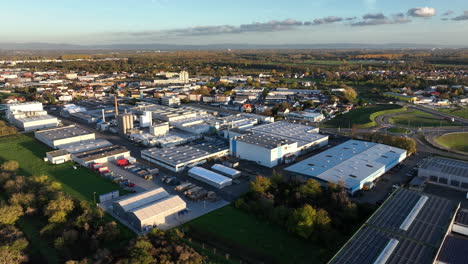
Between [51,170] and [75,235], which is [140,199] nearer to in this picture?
[75,235]

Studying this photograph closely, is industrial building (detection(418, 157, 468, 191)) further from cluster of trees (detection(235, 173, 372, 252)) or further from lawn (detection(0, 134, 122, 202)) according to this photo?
lawn (detection(0, 134, 122, 202))

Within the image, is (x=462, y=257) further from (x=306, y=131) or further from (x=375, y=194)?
(x=306, y=131)

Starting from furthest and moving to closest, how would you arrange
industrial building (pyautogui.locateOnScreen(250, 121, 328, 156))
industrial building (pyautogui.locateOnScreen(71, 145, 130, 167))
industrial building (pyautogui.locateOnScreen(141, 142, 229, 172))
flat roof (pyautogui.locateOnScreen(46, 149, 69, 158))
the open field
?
the open field → industrial building (pyautogui.locateOnScreen(250, 121, 328, 156)) → flat roof (pyautogui.locateOnScreen(46, 149, 69, 158)) → industrial building (pyautogui.locateOnScreen(71, 145, 130, 167)) → industrial building (pyautogui.locateOnScreen(141, 142, 229, 172))

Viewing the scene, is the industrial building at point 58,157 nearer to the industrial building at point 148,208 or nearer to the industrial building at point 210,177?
the industrial building at point 148,208

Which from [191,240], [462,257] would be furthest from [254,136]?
[462,257]

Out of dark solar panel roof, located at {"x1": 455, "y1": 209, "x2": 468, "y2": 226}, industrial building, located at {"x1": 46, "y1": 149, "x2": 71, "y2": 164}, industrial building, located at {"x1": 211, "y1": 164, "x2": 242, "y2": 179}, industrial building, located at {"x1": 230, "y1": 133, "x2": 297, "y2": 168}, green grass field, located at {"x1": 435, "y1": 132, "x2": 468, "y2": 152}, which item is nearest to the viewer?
dark solar panel roof, located at {"x1": 455, "y1": 209, "x2": 468, "y2": 226}

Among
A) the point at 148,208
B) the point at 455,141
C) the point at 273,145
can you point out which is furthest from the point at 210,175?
the point at 455,141

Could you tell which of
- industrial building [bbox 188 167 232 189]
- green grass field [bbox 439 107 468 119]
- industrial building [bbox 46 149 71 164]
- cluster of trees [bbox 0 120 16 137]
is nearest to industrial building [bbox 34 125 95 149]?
industrial building [bbox 46 149 71 164]
